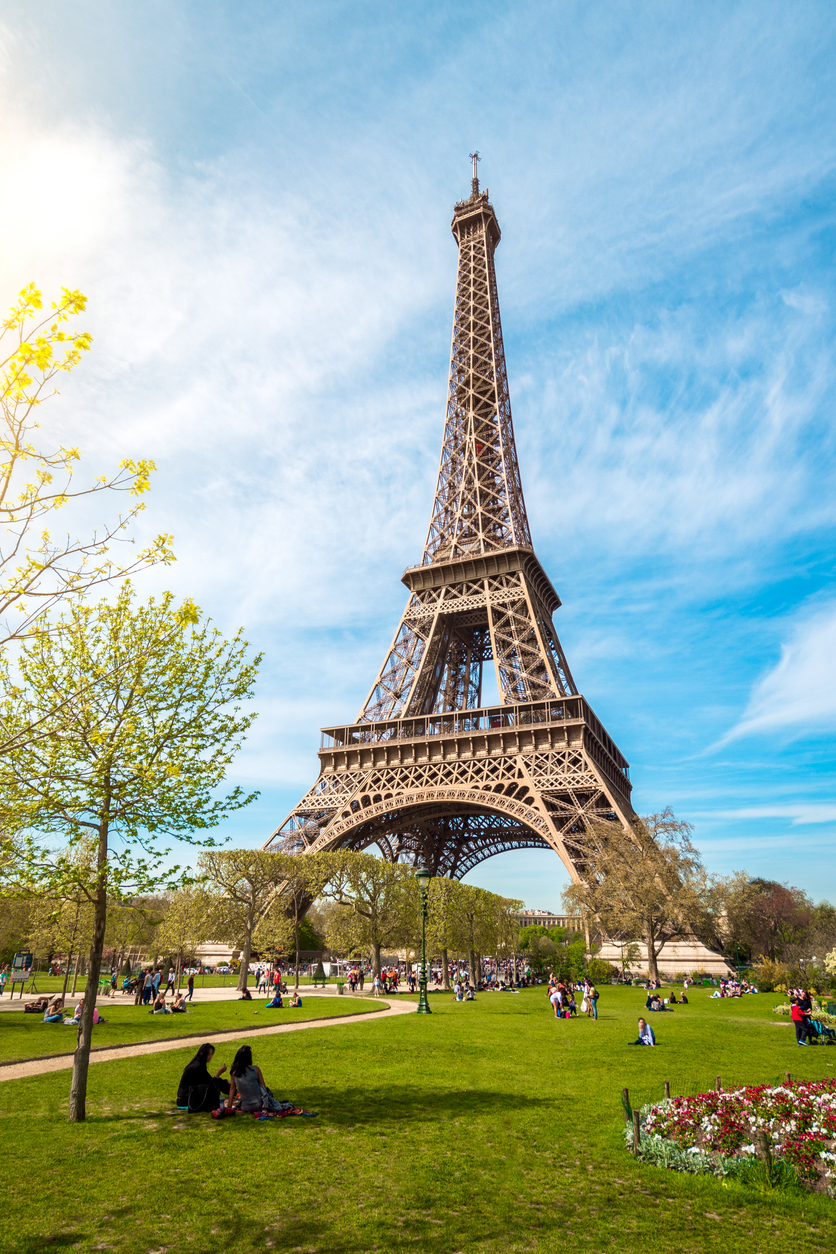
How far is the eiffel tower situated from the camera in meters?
41.4

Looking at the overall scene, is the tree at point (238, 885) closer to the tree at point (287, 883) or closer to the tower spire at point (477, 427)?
the tree at point (287, 883)

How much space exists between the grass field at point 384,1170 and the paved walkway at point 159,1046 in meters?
0.92

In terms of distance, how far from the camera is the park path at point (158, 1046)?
13.5m

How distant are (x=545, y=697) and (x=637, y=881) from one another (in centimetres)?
1346

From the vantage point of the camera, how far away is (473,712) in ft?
152

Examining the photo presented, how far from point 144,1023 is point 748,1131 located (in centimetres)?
1833

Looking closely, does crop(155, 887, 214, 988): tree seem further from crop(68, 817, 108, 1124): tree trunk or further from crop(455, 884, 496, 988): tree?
crop(68, 817, 108, 1124): tree trunk

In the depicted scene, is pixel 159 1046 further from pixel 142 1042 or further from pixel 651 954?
pixel 651 954

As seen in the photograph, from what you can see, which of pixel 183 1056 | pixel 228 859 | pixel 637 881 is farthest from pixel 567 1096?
pixel 228 859

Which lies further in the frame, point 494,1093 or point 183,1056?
point 183,1056

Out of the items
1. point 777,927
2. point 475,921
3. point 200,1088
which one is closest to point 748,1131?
point 200,1088

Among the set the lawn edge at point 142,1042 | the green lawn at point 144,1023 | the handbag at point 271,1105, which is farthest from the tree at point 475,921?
the handbag at point 271,1105

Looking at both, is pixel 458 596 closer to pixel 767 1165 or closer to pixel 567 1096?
pixel 567 1096

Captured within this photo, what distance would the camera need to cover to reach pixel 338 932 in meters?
40.2
